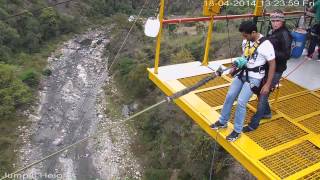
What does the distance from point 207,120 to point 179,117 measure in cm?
1272

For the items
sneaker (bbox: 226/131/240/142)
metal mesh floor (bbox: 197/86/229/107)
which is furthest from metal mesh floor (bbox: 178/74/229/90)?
sneaker (bbox: 226/131/240/142)

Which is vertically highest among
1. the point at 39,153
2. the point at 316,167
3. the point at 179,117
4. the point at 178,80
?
the point at 178,80

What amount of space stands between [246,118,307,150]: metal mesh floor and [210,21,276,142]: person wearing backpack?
1.24 feet

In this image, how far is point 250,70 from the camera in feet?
16.4

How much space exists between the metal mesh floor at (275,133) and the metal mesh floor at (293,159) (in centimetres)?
19

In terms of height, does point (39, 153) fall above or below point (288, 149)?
below

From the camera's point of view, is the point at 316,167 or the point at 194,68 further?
the point at 194,68

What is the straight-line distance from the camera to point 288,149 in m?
5.35

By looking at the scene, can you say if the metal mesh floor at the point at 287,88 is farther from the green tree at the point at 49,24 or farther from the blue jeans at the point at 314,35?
the green tree at the point at 49,24

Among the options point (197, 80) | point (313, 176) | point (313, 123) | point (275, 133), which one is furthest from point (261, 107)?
point (197, 80)

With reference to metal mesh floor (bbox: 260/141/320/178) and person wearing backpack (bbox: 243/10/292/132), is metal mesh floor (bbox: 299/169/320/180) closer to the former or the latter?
metal mesh floor (bbox: 260/141/320/178)

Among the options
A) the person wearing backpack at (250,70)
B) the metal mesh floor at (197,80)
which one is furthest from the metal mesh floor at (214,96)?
the person wearing backpack at (250,70)

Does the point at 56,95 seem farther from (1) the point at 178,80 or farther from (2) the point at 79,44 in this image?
(1) the point at 178,80

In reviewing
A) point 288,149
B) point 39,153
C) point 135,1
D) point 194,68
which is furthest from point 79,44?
point 288,149
